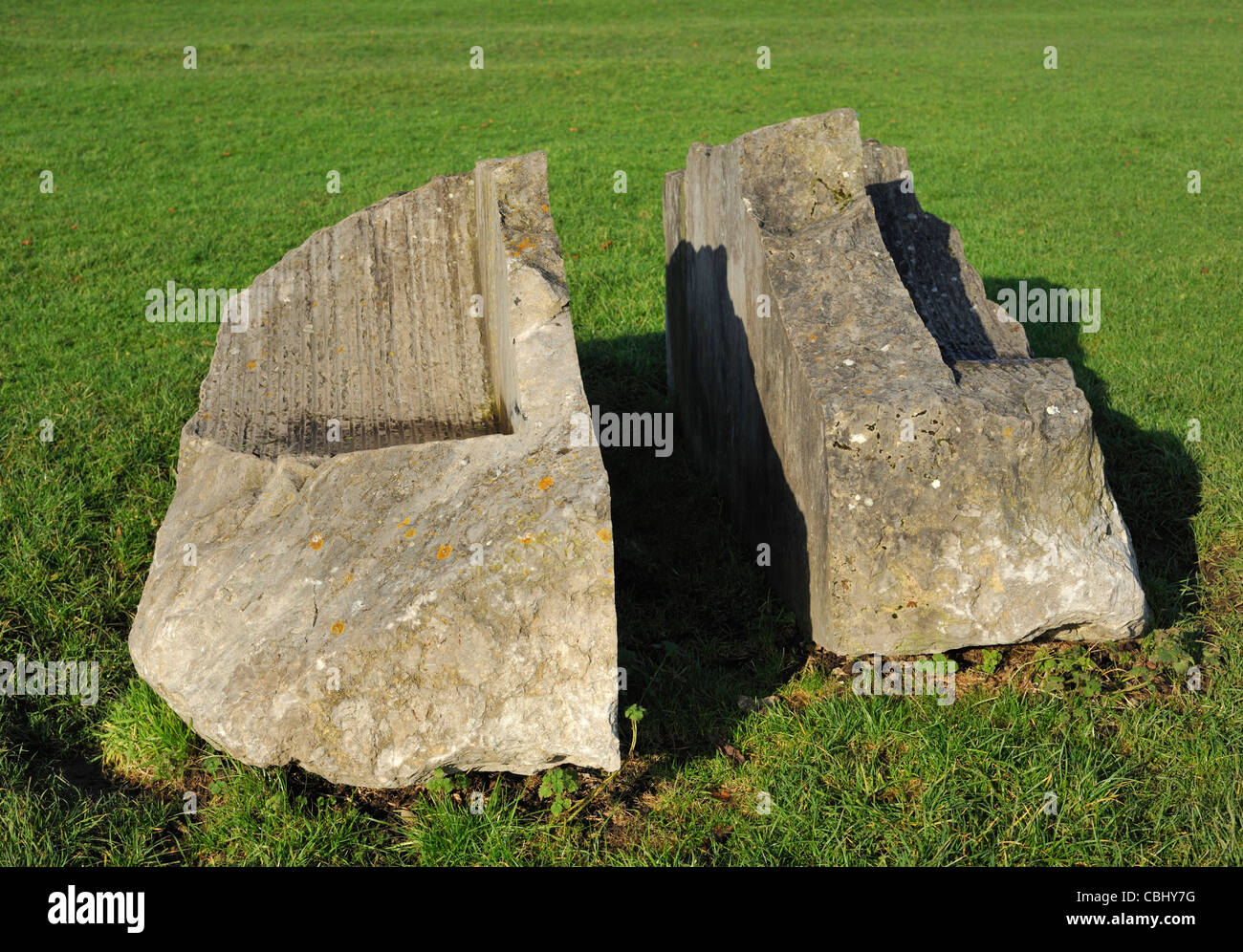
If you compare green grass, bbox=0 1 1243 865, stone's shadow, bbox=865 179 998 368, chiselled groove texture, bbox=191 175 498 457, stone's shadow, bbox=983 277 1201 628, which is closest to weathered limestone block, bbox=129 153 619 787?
chiselled groove texture, bbox=191 175 498 457

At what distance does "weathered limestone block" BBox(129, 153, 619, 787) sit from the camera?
3.03m

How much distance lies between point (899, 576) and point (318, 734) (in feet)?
6.57

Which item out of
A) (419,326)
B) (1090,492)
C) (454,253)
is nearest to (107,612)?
(419,326)

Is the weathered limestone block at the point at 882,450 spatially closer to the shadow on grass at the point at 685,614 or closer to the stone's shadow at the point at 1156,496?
the shadow on grass at the point at 685,614

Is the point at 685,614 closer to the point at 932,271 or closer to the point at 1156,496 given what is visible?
the point at 932,271

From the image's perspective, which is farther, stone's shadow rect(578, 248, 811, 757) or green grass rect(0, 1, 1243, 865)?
stone's shadow rect(578, 248, 811, 757)

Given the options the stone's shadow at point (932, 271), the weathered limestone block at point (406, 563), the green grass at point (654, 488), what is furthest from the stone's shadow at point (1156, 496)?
the weathered limestone block at point (406, 563)

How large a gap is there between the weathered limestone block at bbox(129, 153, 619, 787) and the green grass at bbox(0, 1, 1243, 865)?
13.7 inches

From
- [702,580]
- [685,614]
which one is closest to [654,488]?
[702,580]

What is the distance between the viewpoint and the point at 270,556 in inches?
141

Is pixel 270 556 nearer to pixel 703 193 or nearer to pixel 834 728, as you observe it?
pixel 834 728

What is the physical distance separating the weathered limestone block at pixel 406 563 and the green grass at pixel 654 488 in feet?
1.14

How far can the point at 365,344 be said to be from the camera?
16.5 ft

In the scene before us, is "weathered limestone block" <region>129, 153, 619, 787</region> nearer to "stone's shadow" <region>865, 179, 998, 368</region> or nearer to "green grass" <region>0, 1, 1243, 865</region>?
"green grass" <region>0, 1, 1243, 865</region>
